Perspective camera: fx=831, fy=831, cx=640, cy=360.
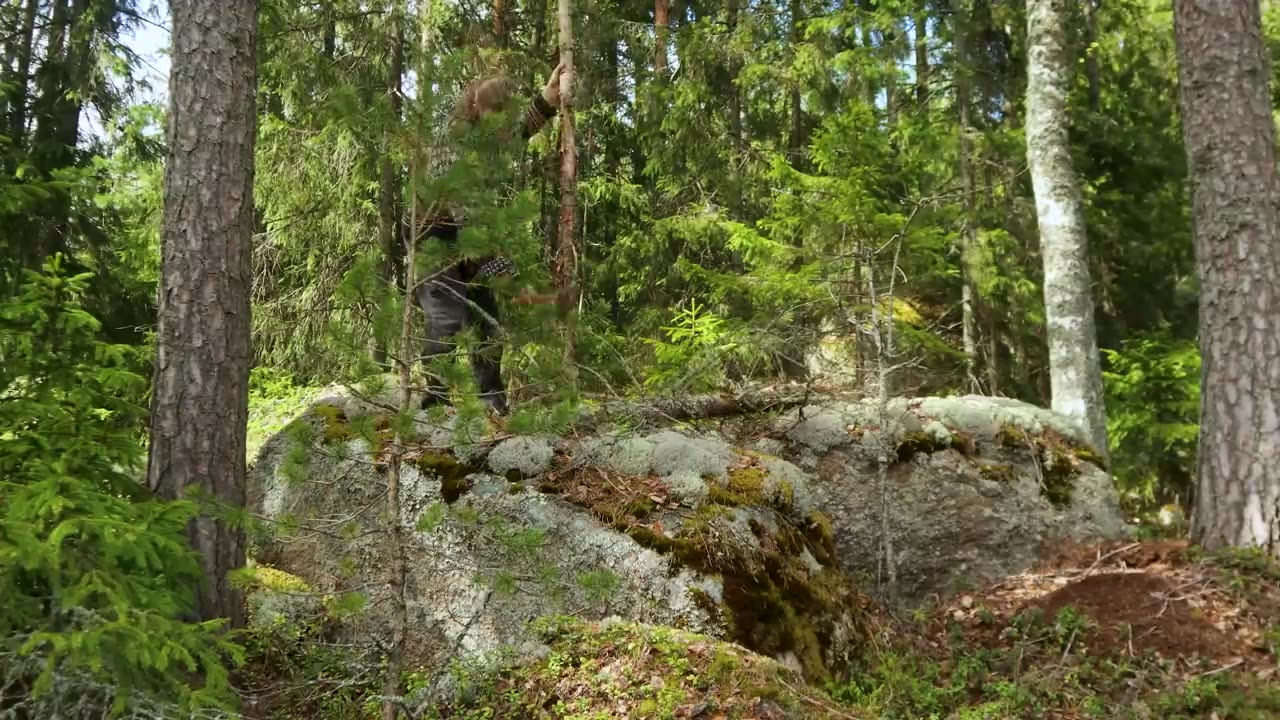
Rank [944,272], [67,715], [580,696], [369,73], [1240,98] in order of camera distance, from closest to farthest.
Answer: [67,715] → [580,696] → [1240,98] → [944,272] → [369,73]

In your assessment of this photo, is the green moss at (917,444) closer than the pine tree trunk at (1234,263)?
No

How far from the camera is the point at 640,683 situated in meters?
3.55

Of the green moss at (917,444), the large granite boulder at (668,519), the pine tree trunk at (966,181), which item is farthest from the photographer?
the pine tree trunk at (966,181)

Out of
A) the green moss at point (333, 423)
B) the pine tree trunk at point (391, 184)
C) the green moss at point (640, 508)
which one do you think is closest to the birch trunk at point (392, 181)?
the pine tree trunk at point (391, 184)

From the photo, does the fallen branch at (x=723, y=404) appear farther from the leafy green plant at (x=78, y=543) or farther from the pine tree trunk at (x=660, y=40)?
the pine tree trunk at (x=660, y=40)

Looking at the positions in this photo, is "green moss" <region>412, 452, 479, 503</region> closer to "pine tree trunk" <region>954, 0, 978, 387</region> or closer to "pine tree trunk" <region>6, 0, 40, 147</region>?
"pine tree trunk" <region>6, 0, 40, 147</region>

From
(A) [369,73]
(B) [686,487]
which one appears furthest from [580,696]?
(A) [369,73]

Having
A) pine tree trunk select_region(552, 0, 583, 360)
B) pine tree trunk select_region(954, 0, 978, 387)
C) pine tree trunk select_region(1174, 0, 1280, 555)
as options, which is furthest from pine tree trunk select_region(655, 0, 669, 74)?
pine tree trunk select_region(1174, 0, 1280, 555)

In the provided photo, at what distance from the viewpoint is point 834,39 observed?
11227 mm

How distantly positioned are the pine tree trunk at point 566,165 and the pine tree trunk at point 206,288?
5.16 metres

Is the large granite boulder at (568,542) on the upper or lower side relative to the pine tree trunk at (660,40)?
lower

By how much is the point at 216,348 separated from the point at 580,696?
2.35 meters

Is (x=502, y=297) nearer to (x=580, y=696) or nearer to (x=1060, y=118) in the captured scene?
(x=580, y=696)

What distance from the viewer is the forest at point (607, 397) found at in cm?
326
